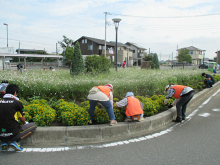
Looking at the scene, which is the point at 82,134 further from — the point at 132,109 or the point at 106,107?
the point at 132,109

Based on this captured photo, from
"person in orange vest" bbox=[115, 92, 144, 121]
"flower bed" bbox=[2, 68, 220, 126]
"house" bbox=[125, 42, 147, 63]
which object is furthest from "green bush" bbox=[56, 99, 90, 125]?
"house" bbox=[125, 42, 147, 63]

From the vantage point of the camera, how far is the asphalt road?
3.04 m

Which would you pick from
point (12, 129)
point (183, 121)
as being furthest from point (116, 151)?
point (183, 121)

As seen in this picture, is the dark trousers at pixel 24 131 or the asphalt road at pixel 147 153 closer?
the asphalt road at pixel 147 153

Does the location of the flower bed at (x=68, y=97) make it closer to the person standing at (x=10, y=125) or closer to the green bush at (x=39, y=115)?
the green bush at (x=39, y=115)

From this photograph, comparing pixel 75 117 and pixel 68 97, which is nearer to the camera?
pixel 75 117

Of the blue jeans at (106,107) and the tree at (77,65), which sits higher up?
the tree at (77,65)

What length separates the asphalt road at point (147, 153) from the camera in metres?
3.04

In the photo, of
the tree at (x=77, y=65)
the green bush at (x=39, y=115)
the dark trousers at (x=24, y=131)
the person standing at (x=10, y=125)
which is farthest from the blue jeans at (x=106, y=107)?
the tree at (x=77, y=65)

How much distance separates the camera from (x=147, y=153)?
3.36m

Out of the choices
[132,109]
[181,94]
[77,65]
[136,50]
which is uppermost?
[136,50]

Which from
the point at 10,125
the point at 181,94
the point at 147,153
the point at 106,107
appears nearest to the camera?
the point at 10,125

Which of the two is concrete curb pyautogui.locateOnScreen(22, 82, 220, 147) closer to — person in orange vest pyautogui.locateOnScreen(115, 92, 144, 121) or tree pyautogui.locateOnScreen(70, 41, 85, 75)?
person in orange vest pyautogui.locateOnScreen(115, 92, 144, 121)

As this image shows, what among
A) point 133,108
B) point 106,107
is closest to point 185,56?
point 133,108
